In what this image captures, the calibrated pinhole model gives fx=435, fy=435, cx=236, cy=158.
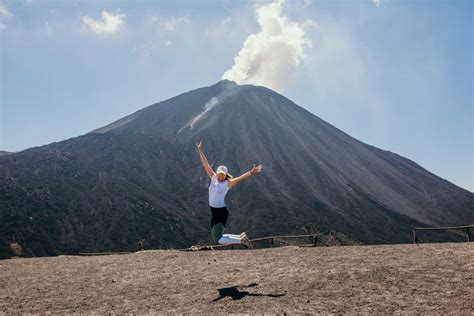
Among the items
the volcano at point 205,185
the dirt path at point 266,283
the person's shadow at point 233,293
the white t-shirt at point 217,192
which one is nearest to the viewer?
the dirt path at point 266,283

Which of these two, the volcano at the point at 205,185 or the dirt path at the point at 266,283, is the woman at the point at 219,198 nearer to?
the dirt path at the point at 266,283

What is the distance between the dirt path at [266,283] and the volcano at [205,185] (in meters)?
37.2

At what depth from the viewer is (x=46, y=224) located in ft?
169

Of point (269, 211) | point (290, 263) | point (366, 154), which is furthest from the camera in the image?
point (366, 154)

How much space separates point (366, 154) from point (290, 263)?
102203 millimetres

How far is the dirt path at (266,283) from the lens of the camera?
295 inches

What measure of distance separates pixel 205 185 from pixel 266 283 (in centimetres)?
6744

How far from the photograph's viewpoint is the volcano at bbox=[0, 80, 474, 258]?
54000 mm

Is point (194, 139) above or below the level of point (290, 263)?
above

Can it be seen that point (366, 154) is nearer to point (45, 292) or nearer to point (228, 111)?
point (228, 111)

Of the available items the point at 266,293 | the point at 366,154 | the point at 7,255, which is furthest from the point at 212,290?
the point at 366,154

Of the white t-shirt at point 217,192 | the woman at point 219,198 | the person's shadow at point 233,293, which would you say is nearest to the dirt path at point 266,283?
the person's shadow at point 233,293

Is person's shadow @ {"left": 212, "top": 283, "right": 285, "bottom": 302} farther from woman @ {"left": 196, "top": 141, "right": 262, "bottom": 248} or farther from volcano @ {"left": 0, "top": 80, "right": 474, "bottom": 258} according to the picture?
volcano @ {"left": 0, "top": 80, "right": 474, "bottom": 258}

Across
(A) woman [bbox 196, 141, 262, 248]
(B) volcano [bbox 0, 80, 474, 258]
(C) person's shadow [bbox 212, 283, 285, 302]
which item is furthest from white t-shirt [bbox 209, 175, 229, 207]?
(B) volcano [bbox 0, 80, 474, 258]
